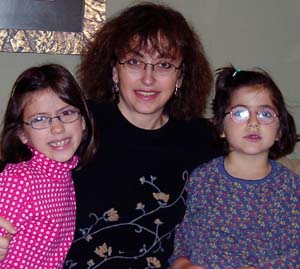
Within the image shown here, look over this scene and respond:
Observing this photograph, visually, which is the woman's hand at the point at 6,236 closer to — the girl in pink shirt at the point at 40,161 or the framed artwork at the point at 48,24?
the girl in pink shirt at the point at 40,161

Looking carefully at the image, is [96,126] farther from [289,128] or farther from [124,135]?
[289,128]

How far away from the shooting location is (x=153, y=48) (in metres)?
2.01

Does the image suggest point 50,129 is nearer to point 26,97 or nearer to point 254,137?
point 26,97

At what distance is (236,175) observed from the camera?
1953mm

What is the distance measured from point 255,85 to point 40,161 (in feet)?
2.39

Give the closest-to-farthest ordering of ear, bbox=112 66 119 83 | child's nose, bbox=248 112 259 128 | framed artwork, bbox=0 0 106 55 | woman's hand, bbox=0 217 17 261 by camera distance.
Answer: woman's hand, bbox=0 217 17 261 < child's nose, bbox=248 112 259 128 < ear, bbox=112 66 119 83 < framed artwork, bbox=0 0 106 55

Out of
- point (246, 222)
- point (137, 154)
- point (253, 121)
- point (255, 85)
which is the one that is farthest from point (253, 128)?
point (137, 154)

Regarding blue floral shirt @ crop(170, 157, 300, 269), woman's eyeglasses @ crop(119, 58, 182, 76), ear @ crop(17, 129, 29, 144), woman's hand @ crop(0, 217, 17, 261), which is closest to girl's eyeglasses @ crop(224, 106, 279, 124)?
blue floral shirt @ crop(170, 157, 300, 269)

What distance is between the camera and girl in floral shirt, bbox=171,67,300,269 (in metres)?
1.87

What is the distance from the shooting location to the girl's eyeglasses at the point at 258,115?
1.90 m

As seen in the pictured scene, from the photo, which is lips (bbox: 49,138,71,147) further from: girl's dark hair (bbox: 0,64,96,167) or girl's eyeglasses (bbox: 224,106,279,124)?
girl's eyeglasses (bbox: 224,106,279,124)

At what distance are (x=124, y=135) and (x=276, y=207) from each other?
57 centimetres

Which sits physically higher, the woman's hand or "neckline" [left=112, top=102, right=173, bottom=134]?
"neckline" [left=112, top=102, right=173, bottom=134]

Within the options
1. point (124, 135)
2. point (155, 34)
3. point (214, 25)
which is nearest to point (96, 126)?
point (124, 135)
